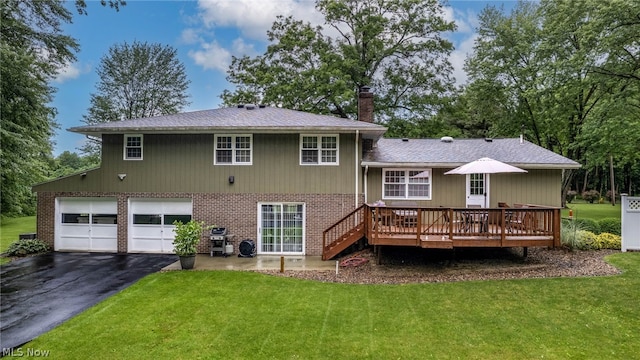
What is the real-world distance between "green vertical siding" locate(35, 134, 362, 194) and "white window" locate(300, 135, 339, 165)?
0.17 metres

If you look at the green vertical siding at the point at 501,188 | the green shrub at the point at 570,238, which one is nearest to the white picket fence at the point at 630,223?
the green shrub at the point at 570,238

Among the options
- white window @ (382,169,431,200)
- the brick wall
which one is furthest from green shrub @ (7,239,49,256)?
white window @ (382,169,431,200)

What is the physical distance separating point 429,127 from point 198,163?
17346 millimetres

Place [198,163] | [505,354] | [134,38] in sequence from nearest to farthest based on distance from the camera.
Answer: [505,354], [198,163], [134,38]

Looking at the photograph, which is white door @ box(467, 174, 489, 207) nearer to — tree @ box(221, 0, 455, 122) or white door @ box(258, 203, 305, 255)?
white door @ box(258, 203, 305, 255)

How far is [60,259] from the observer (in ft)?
39.0

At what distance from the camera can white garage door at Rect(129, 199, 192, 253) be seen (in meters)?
13.1

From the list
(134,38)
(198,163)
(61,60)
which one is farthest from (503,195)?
(134,38)

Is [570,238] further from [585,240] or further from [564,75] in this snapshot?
[564,75]

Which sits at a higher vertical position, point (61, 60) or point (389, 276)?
point (61, 60)

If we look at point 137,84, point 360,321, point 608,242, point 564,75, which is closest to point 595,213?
point 564,75

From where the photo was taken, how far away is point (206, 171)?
12.9 metres

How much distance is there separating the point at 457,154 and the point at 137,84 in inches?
1189

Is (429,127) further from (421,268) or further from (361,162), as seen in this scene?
(421,268)
